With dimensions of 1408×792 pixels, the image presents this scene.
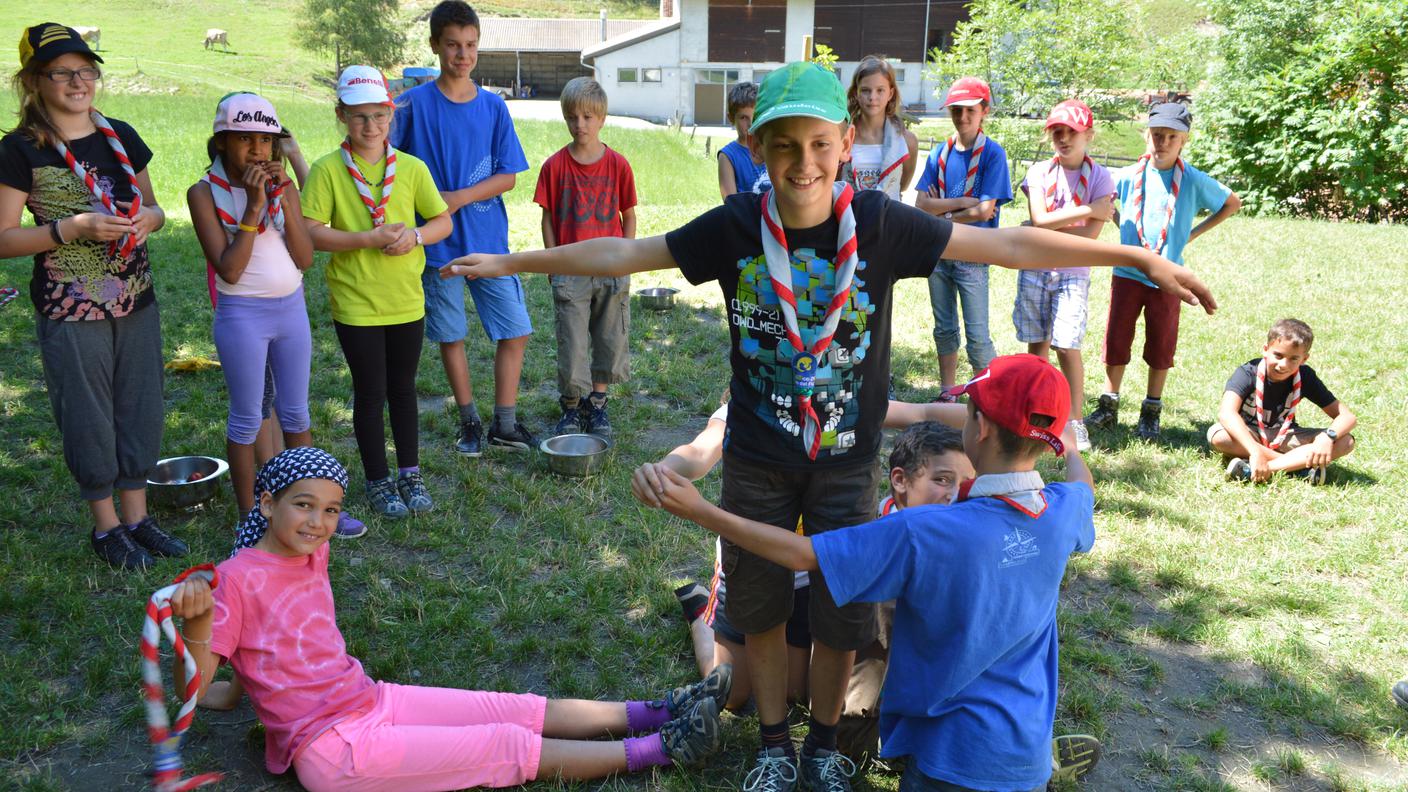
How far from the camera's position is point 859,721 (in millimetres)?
3207

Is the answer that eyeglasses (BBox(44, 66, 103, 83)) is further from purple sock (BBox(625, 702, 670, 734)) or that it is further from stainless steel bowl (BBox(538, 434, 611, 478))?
purple sock (BBox(625, 702, 670, 734))

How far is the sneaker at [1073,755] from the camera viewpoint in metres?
3.09

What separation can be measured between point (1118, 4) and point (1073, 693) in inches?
820

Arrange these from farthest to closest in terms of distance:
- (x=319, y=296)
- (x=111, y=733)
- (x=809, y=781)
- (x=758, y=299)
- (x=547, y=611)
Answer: (x=319, y=296) → (x=547, y=611) → (x=111, y=733) → (x=809, y=781) → (x=758, y=299)

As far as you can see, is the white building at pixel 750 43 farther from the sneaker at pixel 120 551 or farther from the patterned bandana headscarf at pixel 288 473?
the patterned bandana headscarf at pixel 288 473

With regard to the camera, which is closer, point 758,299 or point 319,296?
point 758,299

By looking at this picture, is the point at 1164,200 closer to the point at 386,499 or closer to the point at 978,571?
the point at 978,571

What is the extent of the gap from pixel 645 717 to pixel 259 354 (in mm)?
2390

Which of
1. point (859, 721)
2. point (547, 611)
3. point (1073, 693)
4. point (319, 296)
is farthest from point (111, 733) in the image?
point (319, 296)

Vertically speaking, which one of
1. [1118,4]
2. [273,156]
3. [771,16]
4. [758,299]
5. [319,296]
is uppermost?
[771,16]

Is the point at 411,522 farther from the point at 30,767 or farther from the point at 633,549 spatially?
the point at 30,767

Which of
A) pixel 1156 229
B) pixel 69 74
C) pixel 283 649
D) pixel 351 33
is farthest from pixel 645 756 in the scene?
pixel 351 33

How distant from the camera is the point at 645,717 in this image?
3275 mm

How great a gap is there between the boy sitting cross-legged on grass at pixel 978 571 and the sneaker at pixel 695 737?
29.0 inches
